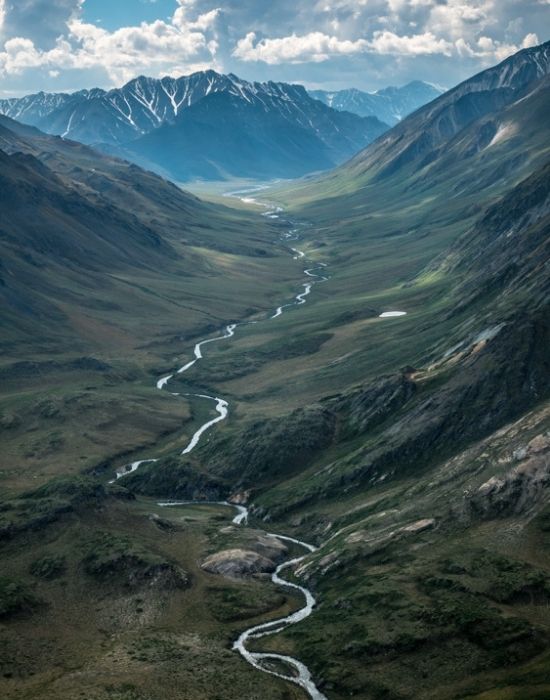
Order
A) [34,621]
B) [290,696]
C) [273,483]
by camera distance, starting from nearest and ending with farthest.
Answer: [290,696] → [34,621] → [273,483]

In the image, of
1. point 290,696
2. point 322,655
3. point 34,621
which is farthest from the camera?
point 34,621

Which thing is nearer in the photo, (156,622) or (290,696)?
(290,696)

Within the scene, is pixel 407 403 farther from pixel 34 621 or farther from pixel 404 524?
pixel 34 621

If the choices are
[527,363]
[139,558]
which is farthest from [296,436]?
[139,558]

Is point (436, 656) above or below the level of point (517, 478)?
below

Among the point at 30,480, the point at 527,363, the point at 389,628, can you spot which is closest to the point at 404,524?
the point at 389,628

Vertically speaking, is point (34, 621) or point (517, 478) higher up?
point (517, 478)

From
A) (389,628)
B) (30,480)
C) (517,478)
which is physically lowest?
(30,480)

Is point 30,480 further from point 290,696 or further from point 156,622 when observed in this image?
point 290,696

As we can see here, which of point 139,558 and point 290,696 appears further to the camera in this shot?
point 139,558
